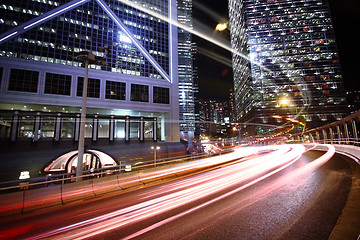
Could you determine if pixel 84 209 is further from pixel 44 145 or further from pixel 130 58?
pixel 130 58

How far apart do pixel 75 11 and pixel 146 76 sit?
2574 cm

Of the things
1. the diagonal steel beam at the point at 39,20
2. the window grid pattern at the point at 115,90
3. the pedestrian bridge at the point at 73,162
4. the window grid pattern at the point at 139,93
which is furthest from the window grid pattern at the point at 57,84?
the pedestrian bridge at the point at 73,162

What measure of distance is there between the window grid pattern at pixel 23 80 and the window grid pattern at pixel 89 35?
401 cm

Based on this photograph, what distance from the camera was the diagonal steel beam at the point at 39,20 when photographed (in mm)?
39406

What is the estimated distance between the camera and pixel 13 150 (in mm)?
30984

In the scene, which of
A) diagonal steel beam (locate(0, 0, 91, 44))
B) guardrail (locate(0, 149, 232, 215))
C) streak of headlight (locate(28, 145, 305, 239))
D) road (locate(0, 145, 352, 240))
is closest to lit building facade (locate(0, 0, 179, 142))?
diagonal steel beam (locate(0, 0, 91, 44))

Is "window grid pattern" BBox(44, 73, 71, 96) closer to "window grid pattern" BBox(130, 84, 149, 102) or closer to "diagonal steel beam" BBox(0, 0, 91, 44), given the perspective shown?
"diagonal steel beam" BBox(0, 0, 91, 44)

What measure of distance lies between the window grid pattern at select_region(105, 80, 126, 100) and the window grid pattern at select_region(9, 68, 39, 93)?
15.3 m

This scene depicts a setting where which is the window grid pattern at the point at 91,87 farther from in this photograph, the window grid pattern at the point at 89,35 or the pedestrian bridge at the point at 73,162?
the pedestrian bridge at the point at 73,162

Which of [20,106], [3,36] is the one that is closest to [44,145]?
[20,106]

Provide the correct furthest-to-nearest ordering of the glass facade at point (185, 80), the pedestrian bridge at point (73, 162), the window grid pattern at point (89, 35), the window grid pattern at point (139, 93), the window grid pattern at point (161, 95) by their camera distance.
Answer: the glass facade at point (185, 80), the window grid pattern at point (161, 95), the window grid pattern at point (139, 93), the window grid pattern at point (89, 35), the pedestrian bridge at point (73, 162)

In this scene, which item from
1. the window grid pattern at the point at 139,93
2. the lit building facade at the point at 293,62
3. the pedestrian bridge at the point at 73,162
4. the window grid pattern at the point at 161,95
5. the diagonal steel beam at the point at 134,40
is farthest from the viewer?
the lit building facade at the point at 293,62

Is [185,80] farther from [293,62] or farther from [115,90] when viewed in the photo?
[115,90]

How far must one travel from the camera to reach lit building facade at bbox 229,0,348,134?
104 metres
